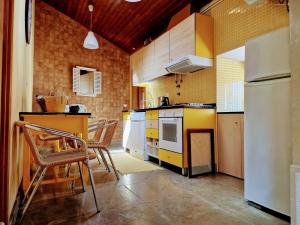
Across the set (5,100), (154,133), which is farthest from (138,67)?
(5,100)

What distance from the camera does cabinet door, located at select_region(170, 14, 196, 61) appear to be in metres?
3.24

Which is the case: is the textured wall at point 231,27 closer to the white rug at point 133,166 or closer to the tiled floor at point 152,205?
the white rug at point 133,166

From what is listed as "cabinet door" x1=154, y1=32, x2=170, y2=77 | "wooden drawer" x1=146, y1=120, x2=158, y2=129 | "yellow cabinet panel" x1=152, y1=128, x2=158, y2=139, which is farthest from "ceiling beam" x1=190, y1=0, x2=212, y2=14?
"yellow cabinet panel" x1=152, y1=128, x2=158, y2=139

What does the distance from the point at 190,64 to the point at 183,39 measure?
51 centimetres

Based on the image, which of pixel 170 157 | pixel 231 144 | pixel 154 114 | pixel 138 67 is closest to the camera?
pixel 231 144

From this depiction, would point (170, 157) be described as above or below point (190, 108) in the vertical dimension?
below

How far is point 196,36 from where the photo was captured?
3.20m

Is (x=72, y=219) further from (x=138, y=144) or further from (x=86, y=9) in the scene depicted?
(x=86, y=9)

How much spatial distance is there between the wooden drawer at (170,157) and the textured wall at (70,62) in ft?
10.2

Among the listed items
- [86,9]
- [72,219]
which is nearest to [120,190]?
[72,219]

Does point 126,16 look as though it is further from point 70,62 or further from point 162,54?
point 70,62

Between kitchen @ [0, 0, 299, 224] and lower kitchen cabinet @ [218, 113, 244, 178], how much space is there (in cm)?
1

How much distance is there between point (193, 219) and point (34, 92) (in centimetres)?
497

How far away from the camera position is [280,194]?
5.37 ft
